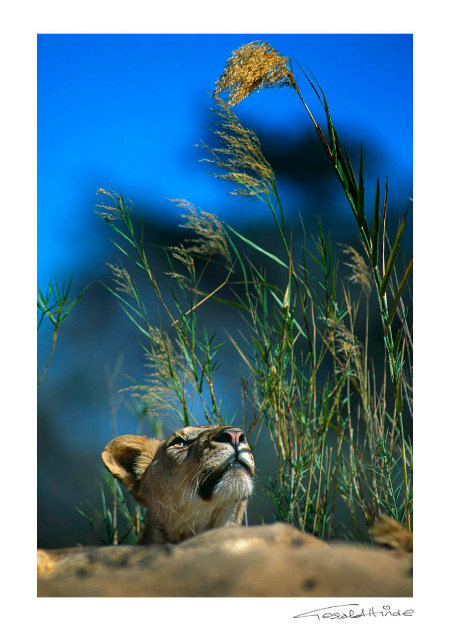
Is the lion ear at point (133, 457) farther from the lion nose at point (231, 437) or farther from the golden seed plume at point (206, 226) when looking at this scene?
the golden seed plume at point (206, 226)

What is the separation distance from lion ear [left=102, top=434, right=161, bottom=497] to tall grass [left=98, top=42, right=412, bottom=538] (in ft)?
0.90

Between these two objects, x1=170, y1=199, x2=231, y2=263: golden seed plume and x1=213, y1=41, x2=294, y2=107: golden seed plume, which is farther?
x1=170, y1=199, x2=231, y2=263: golden seed plume

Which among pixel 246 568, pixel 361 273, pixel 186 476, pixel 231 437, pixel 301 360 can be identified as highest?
pixel 361 273

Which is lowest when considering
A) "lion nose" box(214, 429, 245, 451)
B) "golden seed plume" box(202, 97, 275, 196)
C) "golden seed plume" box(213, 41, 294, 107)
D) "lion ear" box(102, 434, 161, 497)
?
"lion ear" box(102, 434, 161, 497)

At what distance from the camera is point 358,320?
13.7 feet

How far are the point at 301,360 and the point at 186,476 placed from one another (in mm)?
843

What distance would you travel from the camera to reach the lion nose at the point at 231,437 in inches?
121

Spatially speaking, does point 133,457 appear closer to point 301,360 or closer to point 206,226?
point 301,360

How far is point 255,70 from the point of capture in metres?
3.43

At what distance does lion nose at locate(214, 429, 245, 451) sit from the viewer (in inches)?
121
